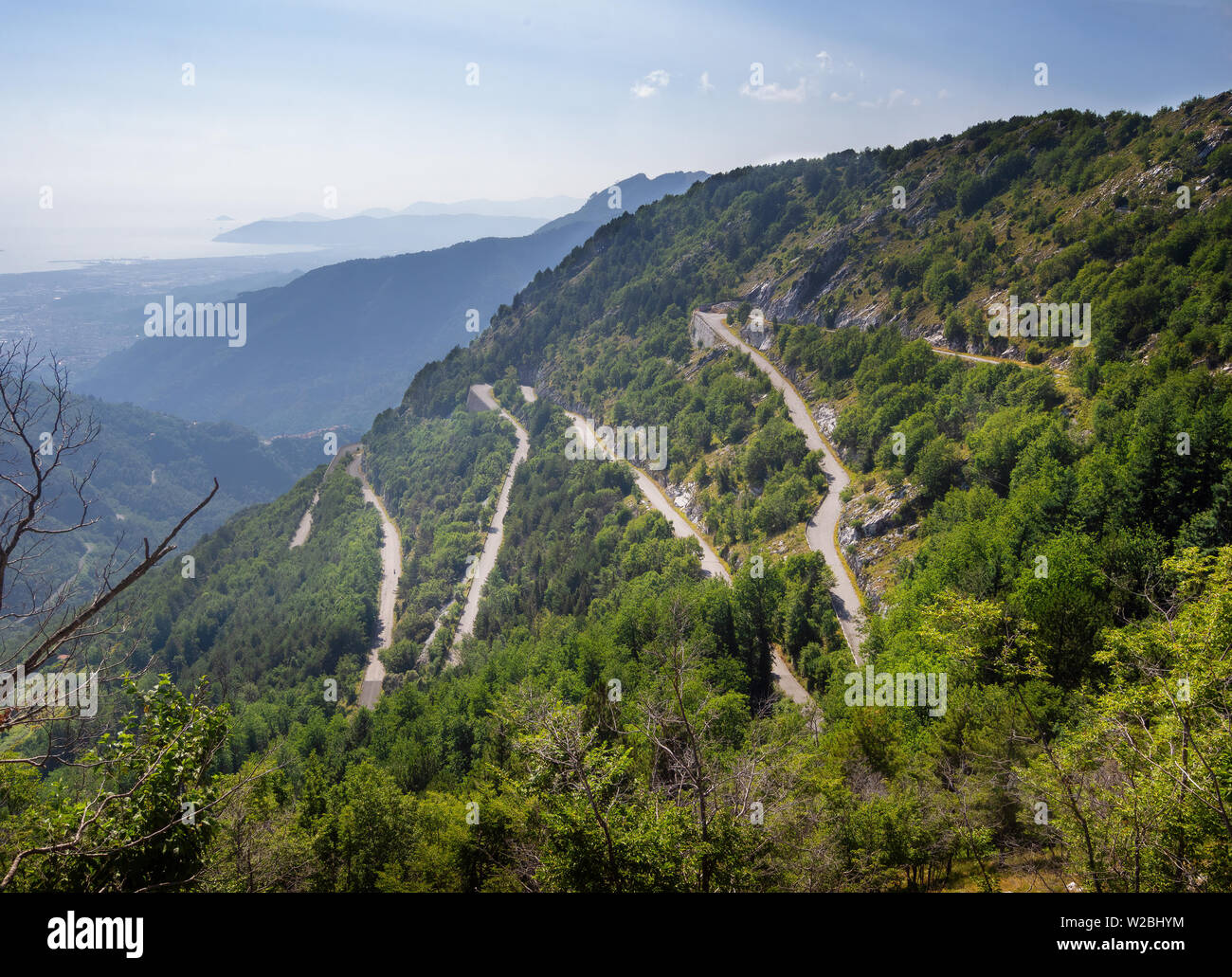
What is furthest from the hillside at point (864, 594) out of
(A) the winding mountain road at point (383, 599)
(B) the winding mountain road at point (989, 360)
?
(A) the winding mountain road at point (383, 599)

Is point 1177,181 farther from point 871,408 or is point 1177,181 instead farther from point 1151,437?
point 1151,437

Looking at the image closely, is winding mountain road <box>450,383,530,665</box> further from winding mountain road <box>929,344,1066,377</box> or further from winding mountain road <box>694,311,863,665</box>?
winding mountain road <box>929,344,1066,377</box>
